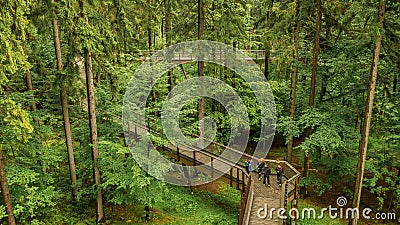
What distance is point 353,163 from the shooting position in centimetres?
1636

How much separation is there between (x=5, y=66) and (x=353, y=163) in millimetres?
15363

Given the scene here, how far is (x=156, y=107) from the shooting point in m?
13.7

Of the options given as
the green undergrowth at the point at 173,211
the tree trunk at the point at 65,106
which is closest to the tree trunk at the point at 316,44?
the green undergrowth at the point at 173,211

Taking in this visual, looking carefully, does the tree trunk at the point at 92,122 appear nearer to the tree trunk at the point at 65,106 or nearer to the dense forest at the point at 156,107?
the dense forest at the point at 156,107

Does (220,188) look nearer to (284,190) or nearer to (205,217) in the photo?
(205,217)

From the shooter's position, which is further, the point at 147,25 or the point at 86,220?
the point at 147,25

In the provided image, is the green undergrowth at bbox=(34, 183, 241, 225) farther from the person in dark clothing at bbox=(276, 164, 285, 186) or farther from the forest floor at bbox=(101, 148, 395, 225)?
the person in dark clothing at bbox=(276, 164, 285, 186)

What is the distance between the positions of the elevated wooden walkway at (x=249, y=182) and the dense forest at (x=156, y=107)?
1146mm

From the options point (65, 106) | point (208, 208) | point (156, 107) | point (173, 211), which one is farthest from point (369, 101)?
point (65, 106)

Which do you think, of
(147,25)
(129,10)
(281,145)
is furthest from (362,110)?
(129,10)

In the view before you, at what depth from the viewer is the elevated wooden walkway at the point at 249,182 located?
12586mm

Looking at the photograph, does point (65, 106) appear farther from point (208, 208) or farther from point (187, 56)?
point (187, 56)

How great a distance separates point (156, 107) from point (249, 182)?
500 centimetres

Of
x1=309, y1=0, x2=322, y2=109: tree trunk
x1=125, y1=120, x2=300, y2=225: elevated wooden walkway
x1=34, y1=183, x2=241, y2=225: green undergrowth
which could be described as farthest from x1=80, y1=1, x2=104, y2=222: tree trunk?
x1=309, y1=0, x2=322, y2=109: tree trunk
